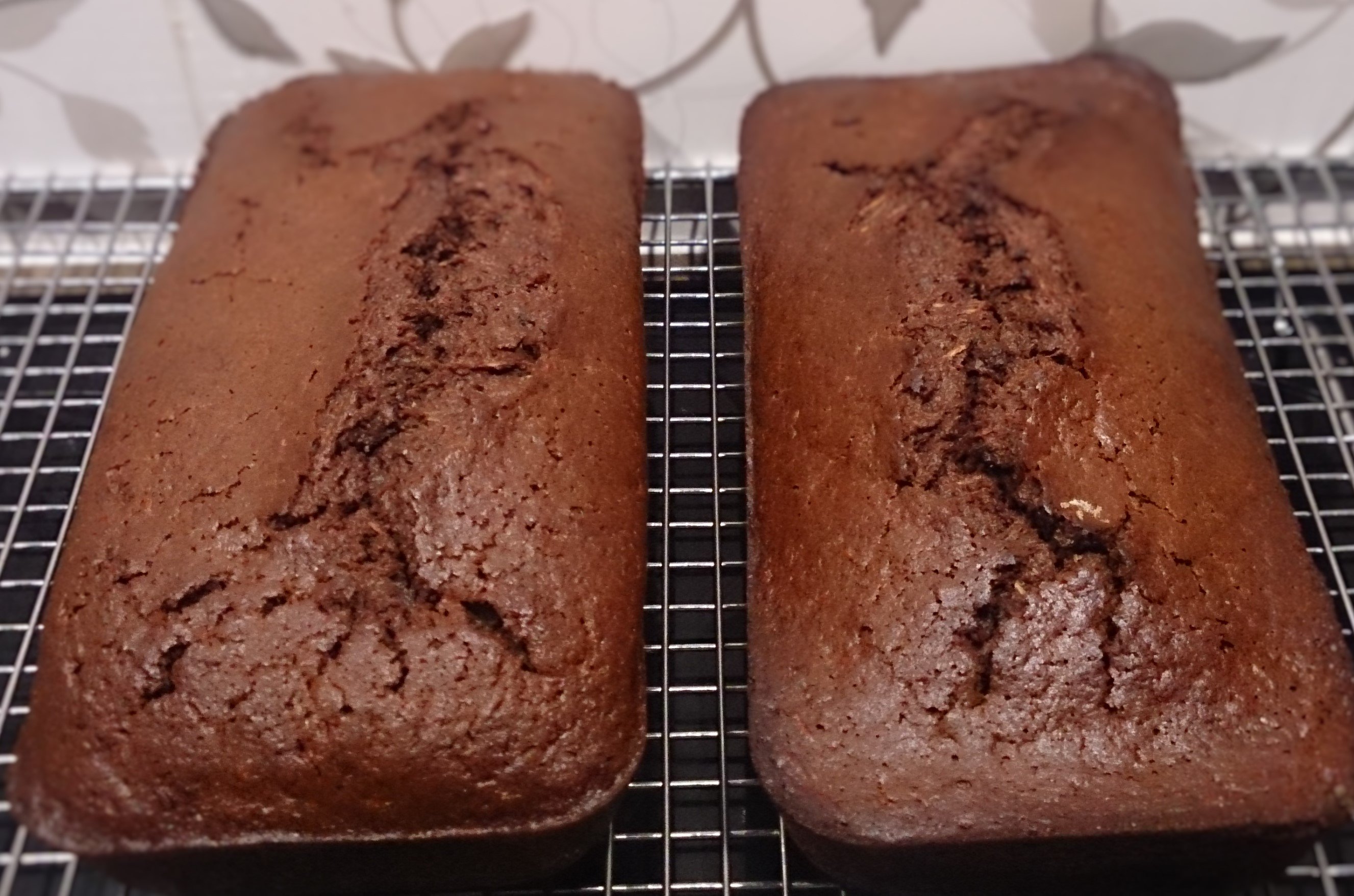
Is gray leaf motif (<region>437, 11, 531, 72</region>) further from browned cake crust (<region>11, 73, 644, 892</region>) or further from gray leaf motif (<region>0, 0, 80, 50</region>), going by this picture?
gray leaf motif (<region>0, 0, 80, 50</region>)

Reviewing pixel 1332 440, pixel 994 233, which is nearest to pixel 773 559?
pixel 994 233

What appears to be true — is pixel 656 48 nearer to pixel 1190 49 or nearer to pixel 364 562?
pixel 1190 49

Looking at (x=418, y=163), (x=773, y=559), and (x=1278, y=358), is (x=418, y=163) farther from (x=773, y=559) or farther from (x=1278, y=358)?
(x=1278, y=358)

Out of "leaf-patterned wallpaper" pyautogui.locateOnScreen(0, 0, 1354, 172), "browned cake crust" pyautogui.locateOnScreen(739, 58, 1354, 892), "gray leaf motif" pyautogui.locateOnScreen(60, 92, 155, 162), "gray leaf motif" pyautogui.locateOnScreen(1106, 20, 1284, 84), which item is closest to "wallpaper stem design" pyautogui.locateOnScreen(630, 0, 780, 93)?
"leaf-patterned wallpaper" pyautogui.locateOnScreen(0, 0, 1354, 172)

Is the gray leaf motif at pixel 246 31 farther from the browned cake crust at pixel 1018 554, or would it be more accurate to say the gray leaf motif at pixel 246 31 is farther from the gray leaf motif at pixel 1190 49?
the gray leaf motif at pixel 1190 49

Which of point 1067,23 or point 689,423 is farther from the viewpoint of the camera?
point 1067,23

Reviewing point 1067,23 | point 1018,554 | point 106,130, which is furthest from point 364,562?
point 1067,23
